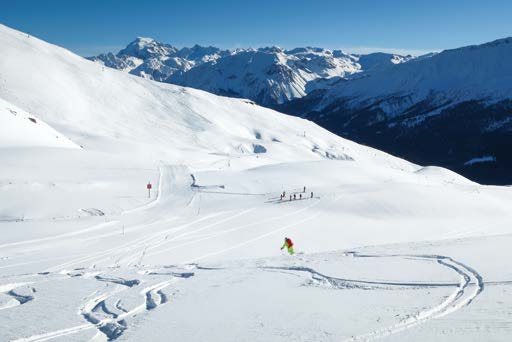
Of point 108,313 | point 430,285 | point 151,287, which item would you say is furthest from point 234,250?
point 108,313

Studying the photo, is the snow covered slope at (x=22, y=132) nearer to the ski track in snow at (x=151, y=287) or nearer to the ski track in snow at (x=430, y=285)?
the ski track in snow at (x=151, y=287)

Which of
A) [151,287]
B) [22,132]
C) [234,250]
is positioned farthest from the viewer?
[22,132]

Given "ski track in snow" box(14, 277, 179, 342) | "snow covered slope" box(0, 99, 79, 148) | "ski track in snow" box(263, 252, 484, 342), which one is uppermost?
"snow covered slope" box(0, 99, 79, 148)

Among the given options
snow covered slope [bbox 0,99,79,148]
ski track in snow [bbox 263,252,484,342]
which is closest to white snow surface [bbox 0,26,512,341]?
ski track in snow [bbox 263,252,484,342]

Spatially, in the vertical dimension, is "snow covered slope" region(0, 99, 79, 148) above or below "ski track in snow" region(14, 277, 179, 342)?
above

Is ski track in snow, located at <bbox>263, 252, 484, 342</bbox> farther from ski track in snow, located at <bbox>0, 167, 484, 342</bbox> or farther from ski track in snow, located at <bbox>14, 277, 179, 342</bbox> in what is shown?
ski track in snow, located at <bbox>14, 277, 179, 342</bbox>

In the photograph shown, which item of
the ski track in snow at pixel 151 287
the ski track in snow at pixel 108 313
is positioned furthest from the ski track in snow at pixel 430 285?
the ski track in snow at pixel 108 313

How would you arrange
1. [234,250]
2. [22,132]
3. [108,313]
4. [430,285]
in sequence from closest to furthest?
1. [108,313]
2. [430,285]
3. [234,250]
4. [22,132]

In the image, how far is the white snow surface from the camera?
921 centimetres

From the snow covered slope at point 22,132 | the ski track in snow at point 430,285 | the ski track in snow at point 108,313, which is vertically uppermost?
the snow covered slope at point 22,132

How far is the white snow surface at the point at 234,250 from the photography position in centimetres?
921

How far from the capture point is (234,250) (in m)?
23.4

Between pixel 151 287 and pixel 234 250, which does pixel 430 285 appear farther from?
pixel 234 250

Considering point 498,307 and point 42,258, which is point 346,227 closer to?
point 42,258
